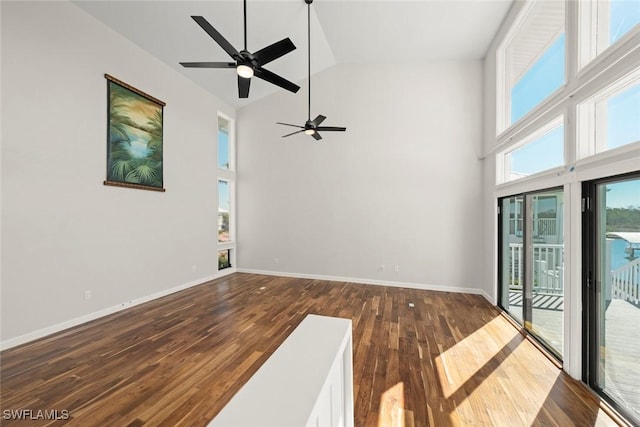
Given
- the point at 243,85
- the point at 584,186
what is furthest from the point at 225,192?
the point at 584,186

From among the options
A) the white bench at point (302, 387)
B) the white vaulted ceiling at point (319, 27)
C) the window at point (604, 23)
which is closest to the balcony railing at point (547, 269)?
the window at point (604, 23)

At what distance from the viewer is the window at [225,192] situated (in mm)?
6227

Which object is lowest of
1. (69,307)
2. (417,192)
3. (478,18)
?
(69,307)

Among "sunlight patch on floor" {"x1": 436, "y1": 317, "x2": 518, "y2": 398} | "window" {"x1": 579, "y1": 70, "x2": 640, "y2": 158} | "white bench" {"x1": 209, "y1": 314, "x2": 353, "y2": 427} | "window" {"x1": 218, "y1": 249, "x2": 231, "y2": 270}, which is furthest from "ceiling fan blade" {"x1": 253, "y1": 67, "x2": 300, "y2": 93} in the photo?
"window" {"x1": 218, "y1": 249, "x2": 231, "y2": 270}

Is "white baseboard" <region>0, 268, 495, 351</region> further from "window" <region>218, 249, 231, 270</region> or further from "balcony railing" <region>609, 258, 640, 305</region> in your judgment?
"balcony railing" <region>609, 258, 640, 305</region>

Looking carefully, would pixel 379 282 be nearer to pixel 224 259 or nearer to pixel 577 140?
pixel 224 259

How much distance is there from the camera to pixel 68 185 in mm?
3318

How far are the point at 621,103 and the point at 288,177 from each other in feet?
17.3

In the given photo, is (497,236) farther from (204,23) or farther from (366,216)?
(204,23)

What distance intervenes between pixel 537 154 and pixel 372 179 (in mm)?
2864

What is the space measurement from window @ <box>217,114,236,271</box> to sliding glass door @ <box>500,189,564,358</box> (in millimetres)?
5845

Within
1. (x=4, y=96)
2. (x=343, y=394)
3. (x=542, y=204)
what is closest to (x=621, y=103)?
(x=542, y=204)

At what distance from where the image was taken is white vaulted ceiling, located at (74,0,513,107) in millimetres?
3766

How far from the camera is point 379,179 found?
550 centimetres
